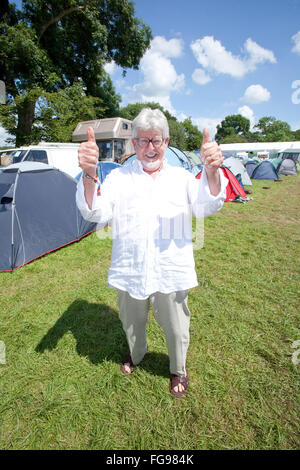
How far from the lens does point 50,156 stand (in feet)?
29.6

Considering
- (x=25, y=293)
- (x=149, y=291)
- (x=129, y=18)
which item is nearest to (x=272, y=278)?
(x=149, y=291)

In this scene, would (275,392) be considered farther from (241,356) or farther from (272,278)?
(272,278)

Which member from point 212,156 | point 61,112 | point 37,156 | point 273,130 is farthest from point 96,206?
point 273,130

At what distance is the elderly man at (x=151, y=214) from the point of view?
4.52 feet

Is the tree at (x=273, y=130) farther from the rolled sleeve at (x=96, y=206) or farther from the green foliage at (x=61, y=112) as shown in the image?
the rolled sleeve at (x=96, y=206)

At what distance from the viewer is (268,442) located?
60.6 inches

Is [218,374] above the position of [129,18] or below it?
below

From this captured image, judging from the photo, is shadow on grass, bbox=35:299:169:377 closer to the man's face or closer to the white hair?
the man's face

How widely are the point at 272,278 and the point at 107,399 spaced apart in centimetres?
287

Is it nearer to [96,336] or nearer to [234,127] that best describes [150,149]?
[96,336]

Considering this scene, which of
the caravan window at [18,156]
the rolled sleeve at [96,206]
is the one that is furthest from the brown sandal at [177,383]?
the caravan window at [18,156]

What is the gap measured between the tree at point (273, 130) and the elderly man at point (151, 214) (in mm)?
78402

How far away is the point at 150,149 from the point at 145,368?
75.5 inches

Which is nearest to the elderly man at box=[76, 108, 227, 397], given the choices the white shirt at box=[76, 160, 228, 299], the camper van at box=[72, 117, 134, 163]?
the white shirt at box=[76, 160, 228, 299]
